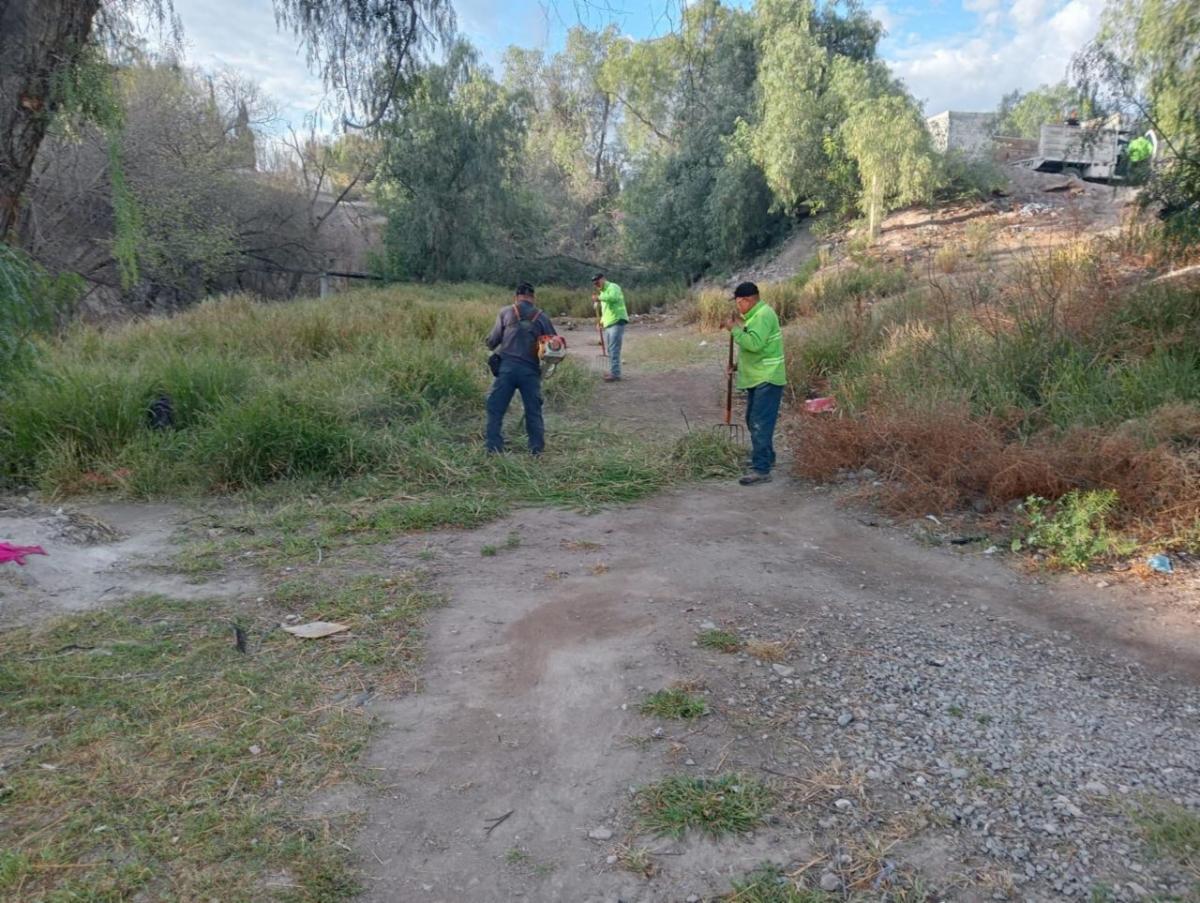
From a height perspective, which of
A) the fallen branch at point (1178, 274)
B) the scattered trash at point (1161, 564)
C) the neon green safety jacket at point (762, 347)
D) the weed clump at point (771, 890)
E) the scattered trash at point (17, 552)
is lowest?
the weed clump at point (771, 890)

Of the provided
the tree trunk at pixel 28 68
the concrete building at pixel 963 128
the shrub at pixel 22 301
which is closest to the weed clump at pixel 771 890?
the shrub at pixel 22 301

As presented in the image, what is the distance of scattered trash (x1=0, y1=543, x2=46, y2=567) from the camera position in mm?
4832

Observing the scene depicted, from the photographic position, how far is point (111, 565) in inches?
207

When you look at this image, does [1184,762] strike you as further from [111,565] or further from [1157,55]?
[1157,55]

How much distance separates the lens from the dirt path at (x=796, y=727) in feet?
8.78

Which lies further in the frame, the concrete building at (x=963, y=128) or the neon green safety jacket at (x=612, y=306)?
the concrete building at (x=963, y=128)

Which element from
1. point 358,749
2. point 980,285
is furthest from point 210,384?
point 980,285

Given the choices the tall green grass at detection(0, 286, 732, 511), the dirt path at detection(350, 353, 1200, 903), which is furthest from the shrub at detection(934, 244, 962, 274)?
the dirt path at detection(350, 353, 1200, 903)

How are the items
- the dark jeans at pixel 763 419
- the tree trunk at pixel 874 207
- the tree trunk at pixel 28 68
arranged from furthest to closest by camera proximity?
the tree trunk at pixel 874 207 < the dark jeans at pixel 763 419 < the tree trunk at pixel 28 68

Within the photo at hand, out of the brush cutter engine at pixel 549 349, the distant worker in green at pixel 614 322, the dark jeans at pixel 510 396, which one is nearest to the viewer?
the dark jeans at pixel 510 396

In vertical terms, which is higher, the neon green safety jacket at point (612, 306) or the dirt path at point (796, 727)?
the neon green safety jacket at point (612, 306)

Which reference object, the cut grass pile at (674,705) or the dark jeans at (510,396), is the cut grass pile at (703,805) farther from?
the dark jeans at (510,396)

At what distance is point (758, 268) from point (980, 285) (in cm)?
1529

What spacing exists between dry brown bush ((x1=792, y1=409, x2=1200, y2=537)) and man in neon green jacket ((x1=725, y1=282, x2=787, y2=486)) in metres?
0.37
